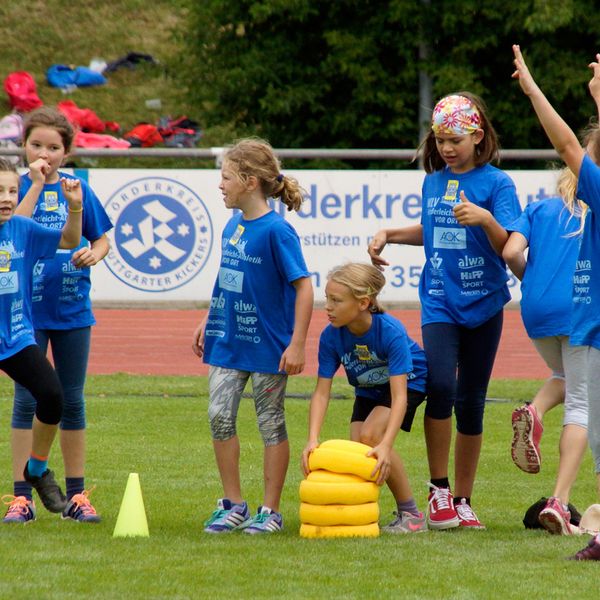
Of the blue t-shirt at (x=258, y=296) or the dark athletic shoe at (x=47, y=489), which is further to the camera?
the dark athletic shoe at (x=47, y=489)

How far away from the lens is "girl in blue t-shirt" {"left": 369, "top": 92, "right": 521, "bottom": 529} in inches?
257

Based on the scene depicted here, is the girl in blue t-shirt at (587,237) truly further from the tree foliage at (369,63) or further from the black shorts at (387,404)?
the tree foliage at (369,63)

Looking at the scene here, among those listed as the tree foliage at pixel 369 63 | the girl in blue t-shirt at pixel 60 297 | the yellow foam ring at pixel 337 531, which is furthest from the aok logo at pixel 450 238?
the tree foliage at pixel 369 63

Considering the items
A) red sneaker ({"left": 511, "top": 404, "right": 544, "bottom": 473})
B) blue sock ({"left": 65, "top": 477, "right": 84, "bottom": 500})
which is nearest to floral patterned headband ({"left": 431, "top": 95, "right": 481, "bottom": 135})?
red sneaker ({"left": 511, "top": 404, "right": 544, "bottom": 473})

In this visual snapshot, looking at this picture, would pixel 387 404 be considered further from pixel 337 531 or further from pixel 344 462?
pixel 337 531

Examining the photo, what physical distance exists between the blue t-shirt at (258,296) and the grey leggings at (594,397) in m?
1.50

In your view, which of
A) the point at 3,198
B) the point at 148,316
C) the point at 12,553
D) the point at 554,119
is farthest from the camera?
the point at 148,316

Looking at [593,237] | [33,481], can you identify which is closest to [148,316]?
[33,481]

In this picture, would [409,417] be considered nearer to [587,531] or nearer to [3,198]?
[587,531]

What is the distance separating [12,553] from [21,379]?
87 cm

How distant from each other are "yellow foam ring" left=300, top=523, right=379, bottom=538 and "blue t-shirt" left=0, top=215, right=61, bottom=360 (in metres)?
1.51

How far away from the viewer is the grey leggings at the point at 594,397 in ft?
17.9

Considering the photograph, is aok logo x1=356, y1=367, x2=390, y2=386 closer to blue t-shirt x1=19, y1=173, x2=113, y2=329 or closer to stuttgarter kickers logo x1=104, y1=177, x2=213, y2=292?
blue t-shirt x1=19, y1=173, x2=113, y2=329

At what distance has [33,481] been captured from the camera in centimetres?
Answer: 662
